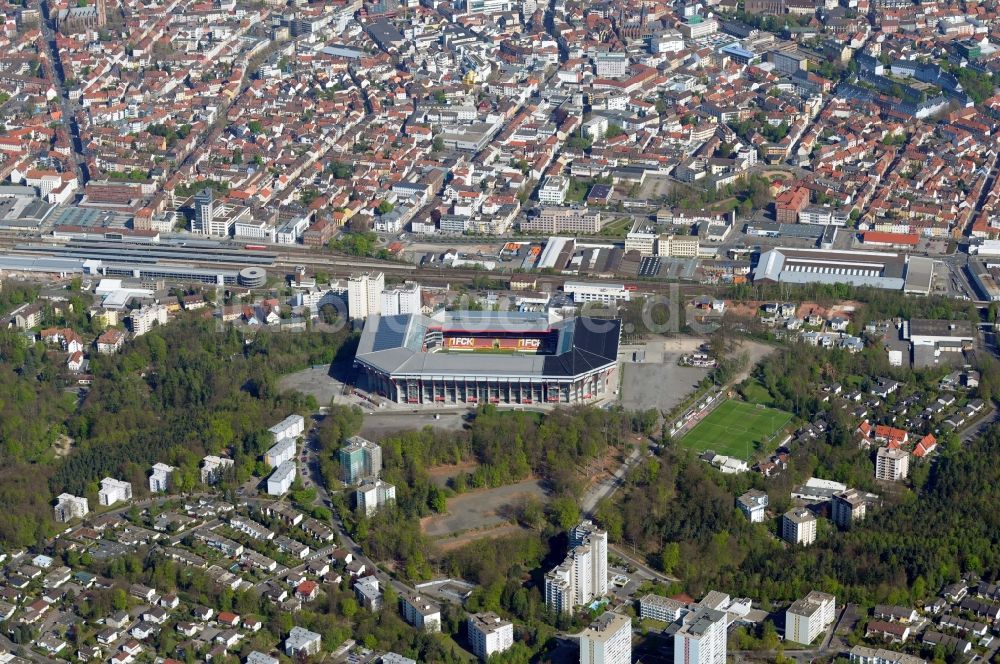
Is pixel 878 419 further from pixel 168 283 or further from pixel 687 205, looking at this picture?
pixel 168 283

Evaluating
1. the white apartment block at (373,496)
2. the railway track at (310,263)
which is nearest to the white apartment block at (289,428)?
the white apartment block at (373,496)

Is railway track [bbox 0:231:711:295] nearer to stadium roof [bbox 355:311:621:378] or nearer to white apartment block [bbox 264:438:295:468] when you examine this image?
stadium roof [bbox 355:311:621:378]

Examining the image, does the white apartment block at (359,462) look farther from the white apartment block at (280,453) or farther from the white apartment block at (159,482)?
the white apartment block at (159,482)

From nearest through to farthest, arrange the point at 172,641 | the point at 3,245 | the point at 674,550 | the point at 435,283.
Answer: the point at 172,641 < the point at 674,550 < the point at 435,283 < the point at 3,245

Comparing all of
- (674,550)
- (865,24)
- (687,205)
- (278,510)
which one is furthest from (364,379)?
(865,24)

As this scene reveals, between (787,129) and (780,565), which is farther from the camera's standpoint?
(787,129)

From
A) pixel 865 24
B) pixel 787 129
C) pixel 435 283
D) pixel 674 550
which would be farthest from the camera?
pixel 865 24

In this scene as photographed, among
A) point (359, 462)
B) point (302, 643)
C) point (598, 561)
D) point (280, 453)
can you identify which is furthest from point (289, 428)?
point (598, 561)
